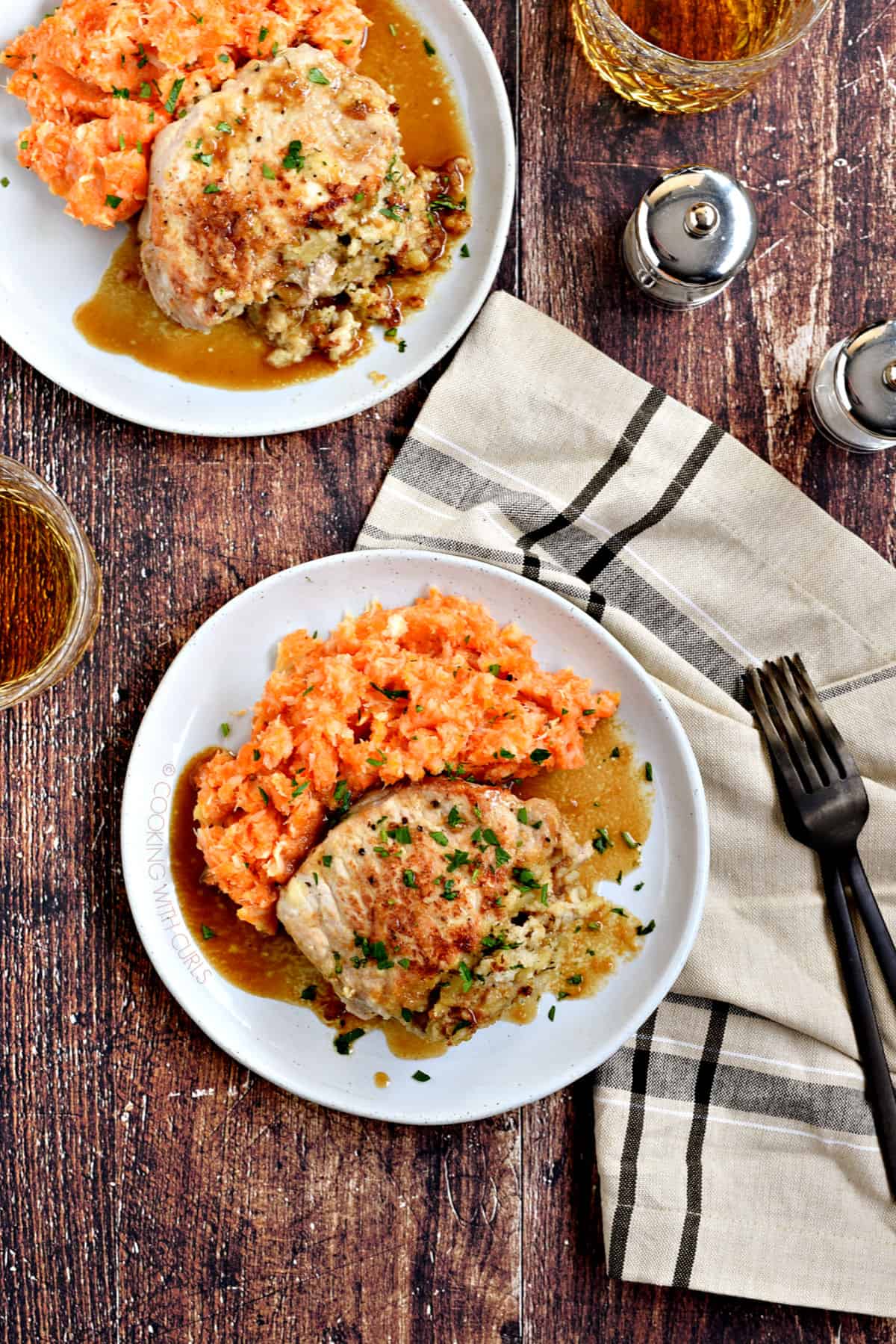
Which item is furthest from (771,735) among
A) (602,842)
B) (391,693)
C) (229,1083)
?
(229,1083)

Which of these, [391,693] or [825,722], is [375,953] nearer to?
[391,693]

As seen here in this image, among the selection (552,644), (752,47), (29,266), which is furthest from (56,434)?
(752,47)

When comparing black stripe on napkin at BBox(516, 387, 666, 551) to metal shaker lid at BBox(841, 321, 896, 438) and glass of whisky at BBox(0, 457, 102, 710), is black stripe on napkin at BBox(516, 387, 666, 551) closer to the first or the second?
metal shaker lid at BBox(841, 321, 896, 438)

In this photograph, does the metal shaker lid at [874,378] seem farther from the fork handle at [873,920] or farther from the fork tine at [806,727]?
the fork handle at [873,920]

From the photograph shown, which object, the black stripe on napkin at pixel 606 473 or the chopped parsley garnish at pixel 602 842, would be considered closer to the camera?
the chopped parsley garnish at pixel 602 842

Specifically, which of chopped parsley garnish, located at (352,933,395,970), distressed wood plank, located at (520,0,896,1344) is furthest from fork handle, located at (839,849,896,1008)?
chopped parsley garnish, located at (352,933,395,970)

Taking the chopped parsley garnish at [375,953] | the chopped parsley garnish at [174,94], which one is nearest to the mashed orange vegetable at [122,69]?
the chopped parsley garnish at [174,94]
